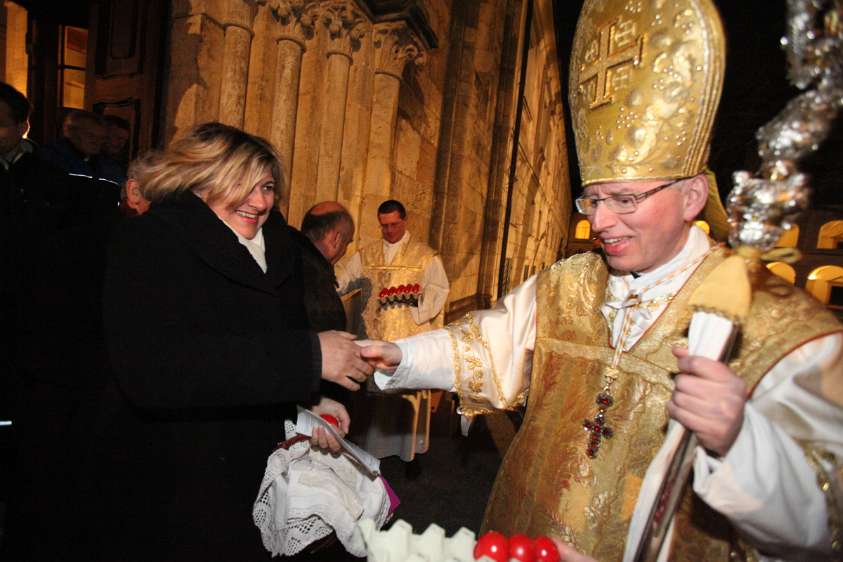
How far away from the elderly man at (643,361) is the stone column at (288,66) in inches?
114

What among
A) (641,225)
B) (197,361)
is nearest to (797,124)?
(641,225)

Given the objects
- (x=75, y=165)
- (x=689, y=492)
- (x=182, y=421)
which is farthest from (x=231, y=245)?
(x=75, y=165)

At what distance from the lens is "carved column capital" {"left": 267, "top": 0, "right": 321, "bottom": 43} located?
3703mm

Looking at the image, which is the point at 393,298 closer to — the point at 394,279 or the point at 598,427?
the point at 394,279

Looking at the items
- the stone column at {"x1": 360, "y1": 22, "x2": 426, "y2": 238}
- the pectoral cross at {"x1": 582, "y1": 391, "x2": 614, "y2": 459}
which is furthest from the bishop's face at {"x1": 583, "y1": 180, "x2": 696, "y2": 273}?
the stone column at {"x1": 360, "y1": 22, "x2": 426, "y2": 238}

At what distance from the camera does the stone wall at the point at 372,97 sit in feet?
11.1

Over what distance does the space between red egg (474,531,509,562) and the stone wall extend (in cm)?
147

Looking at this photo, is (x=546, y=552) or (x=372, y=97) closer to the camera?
(x=546, y=552)

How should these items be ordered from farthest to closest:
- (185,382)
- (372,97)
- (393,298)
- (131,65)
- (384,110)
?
(384,110) < (372,97) < (393,298) < (131,65) < (185,382)

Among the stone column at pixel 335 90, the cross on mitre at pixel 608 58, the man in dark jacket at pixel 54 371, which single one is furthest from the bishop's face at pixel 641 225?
the stone column at pixel 335 90

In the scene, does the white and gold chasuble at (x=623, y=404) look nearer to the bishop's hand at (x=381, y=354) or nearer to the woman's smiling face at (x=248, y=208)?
the bishop's hand at (x=381, y=354)

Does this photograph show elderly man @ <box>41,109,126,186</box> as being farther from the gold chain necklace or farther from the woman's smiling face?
the gold chain necklace

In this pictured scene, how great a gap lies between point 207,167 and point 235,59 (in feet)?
7.96

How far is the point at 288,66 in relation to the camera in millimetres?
3850
